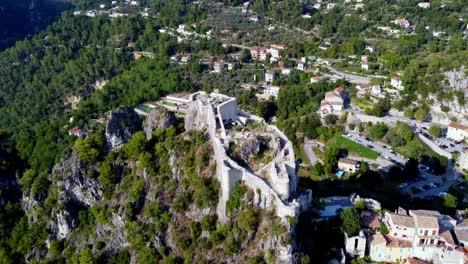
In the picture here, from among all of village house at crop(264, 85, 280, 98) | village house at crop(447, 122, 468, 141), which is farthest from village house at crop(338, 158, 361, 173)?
village house at crop(264, 85, 280, 98)

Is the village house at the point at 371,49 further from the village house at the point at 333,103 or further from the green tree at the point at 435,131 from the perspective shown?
the green tree at the point at 435,131

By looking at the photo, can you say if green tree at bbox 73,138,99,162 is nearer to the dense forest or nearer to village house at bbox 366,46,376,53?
village house at bbox 366,46,376,53

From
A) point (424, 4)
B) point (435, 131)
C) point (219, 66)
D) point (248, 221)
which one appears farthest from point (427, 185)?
point (424, 4)

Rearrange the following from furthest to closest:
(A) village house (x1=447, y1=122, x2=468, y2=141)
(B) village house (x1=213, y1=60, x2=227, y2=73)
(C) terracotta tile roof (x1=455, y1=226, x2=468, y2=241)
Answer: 1. (B) village house (x1=213, y1=60, x2=227, y2=73)
2. (A) village house (x1=447, y1=122, x2=468, y2=141)
3. (C) terracotta tile roof (x1=455, y1=226, x2=468, y2=241)

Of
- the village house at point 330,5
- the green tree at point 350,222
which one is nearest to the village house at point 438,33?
the village house at point 330,5

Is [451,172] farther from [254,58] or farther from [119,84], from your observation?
[119,84]

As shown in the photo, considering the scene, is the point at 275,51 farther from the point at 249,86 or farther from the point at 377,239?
the point at 377,239
